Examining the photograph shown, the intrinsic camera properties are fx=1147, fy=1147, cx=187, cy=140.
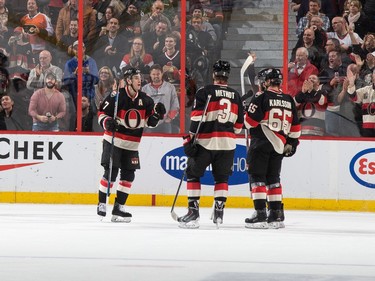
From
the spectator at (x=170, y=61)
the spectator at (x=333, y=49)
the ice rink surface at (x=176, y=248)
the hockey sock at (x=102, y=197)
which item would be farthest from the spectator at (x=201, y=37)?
the hockey sock at (x=102, y=197)

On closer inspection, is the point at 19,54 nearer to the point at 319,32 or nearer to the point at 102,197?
the point at 102,197

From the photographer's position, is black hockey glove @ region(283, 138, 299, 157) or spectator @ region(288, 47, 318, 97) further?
spectator @ region(288, 47, 318, 97)

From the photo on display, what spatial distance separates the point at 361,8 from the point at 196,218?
12.8 ft

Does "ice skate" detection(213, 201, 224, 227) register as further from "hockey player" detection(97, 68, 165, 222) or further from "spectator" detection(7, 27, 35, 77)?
"spectator" detection(7, 27, 35, 77)

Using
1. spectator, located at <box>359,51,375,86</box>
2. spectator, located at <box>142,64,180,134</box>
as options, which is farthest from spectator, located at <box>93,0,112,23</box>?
spectator, located at <box>359,51,375,86</box>

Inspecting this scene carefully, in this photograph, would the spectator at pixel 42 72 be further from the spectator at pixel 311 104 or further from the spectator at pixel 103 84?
the spectator at pixel 311 104

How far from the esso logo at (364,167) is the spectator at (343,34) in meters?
1.20

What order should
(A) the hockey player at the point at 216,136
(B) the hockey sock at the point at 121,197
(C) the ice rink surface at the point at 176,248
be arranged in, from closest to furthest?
1. (C) the ice rink surface at the point at 176,248
2. (A) the hockey player at the point at 216,136
3. (B) the hockey sock at the point at 121,197

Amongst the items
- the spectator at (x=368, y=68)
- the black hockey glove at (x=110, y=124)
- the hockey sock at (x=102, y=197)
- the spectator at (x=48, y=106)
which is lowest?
the hockey sock at (x=102, y=197)

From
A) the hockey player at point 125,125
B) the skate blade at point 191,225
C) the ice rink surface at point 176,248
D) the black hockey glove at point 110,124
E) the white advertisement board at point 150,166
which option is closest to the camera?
the ice rink surface at point 176,248

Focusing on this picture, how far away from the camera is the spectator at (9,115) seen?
13164mm

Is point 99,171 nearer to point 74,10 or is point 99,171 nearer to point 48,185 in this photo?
point 48,185

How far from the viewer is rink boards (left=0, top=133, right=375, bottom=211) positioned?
1252cm

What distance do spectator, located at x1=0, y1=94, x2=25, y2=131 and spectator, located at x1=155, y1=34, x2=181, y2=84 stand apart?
1.73 meters
